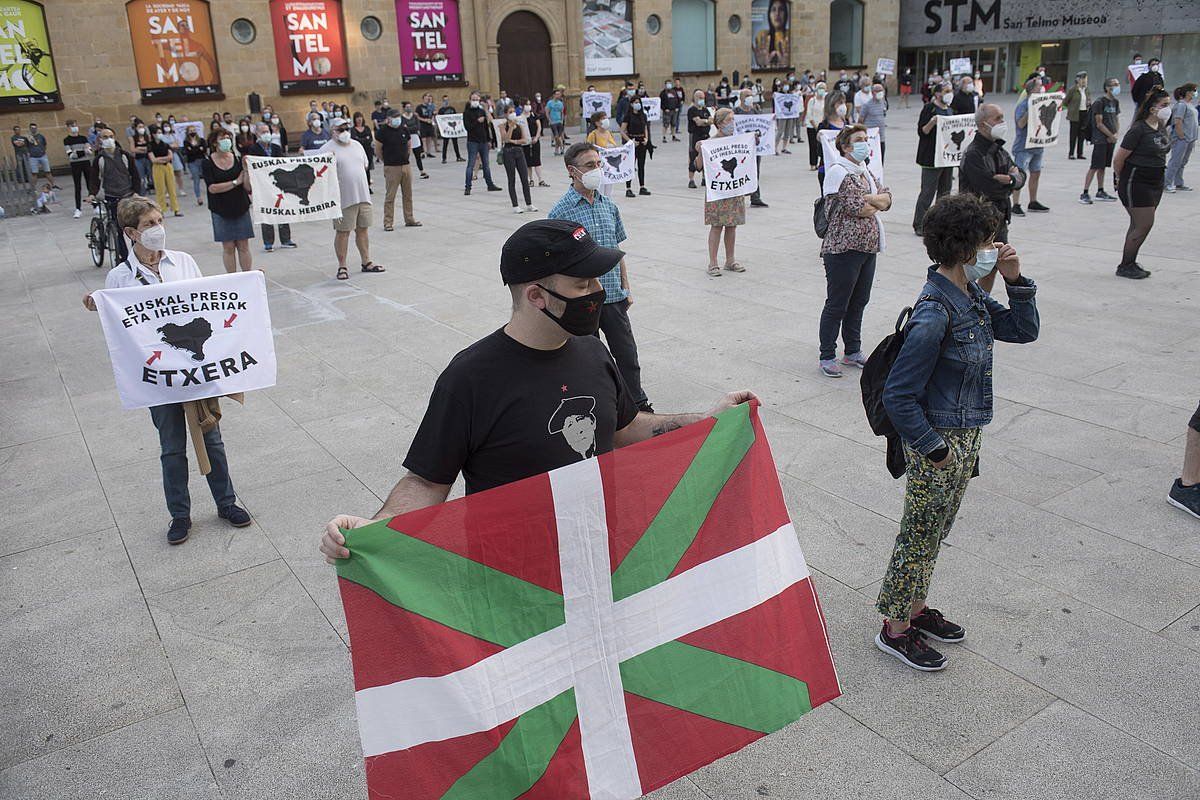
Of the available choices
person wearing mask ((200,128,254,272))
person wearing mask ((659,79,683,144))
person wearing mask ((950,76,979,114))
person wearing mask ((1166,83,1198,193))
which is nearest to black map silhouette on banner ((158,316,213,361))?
person wearing mask ((200,128,254,272))

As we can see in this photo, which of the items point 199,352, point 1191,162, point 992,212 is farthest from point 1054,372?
point 1191,162

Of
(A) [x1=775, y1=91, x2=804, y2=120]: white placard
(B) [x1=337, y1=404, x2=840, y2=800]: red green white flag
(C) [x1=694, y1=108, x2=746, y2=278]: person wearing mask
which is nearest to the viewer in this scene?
(B) [x1=337, y1=404, x2=840, y2=800]: red green white flag

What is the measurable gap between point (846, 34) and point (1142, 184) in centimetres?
4106

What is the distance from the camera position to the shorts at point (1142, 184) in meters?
9.76

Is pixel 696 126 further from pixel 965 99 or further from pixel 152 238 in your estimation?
pixel 152 238

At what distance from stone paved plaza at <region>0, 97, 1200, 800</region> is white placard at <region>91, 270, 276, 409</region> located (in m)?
0.86

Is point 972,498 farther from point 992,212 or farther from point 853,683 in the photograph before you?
point 992,212

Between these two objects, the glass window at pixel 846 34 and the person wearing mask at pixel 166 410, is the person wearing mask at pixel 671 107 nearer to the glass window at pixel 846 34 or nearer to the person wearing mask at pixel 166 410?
the glass window at pixel 846 34

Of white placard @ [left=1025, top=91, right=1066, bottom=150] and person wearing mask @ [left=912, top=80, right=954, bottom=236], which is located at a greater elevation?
white placard @ [left=1025, top=91, right=1066, bottom=150]

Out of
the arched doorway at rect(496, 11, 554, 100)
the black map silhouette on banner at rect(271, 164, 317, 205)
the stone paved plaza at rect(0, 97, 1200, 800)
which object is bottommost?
Result: the stone paved plaza at rect(0, 97, 1200, 800)

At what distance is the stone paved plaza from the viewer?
3592 millimetres

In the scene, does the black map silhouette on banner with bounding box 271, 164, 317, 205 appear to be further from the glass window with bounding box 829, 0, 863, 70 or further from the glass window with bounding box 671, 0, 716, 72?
the glass window with bounding box 829, 0, 863, 70

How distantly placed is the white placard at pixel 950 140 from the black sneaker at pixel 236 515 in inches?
416

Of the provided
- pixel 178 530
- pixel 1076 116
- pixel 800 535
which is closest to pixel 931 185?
pixel 1076 116
